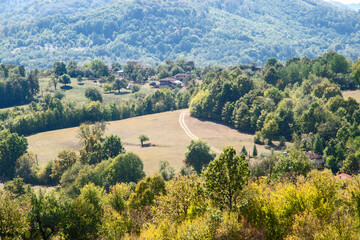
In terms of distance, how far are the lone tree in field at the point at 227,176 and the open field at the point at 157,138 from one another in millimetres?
51261

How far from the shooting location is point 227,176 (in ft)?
113

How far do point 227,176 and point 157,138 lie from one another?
79275 mm

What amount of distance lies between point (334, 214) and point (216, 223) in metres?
10.8

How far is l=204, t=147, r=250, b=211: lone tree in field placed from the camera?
34.0 meters

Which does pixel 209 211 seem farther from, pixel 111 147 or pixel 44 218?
pixel 111 147

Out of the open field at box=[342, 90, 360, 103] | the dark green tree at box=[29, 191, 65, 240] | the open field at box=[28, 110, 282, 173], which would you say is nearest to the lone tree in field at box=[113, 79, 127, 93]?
the open field at box=[28, 110, 282, 173]

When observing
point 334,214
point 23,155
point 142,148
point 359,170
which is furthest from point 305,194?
point 23,155

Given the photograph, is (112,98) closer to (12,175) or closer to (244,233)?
(12,175)

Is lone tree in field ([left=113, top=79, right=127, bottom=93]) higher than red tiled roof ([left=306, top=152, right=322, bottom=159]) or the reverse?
the reverse

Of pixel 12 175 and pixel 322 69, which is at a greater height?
pixel 322 69

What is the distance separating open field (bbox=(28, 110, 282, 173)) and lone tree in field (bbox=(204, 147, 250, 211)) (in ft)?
168

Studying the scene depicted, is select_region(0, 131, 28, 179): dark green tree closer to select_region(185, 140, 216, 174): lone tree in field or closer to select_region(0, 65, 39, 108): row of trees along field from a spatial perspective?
select_region(185, 140, 216, 174): lone tree in field

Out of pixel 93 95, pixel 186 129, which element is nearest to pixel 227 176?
pixel 186 129

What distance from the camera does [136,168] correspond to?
7888cm
